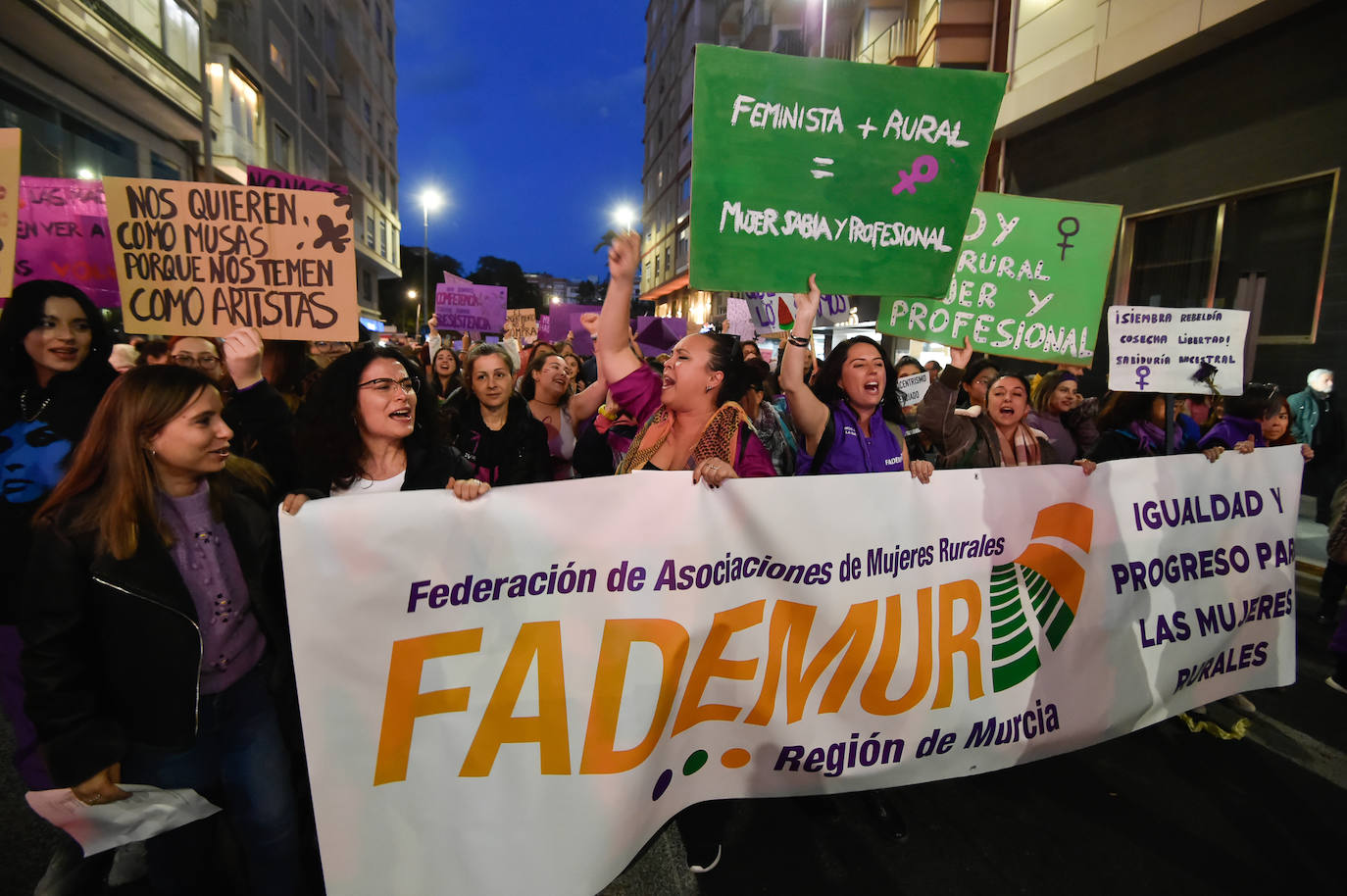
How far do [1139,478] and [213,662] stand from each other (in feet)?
11.5

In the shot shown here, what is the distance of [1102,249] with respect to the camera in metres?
3.58

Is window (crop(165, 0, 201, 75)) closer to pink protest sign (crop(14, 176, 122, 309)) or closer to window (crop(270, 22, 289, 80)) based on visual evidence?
window (crop(270, 22, 289, 80))

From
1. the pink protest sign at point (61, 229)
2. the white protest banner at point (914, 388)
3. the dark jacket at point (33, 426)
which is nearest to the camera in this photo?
the dark jacket at point (33, 426)

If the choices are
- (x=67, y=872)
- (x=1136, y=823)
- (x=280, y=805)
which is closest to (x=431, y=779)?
(x=280, y=805)

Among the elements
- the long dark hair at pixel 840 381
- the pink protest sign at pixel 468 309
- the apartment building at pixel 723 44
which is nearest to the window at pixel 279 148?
the apartment building at pixel 723 44

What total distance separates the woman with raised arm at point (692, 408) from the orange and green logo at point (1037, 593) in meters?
1.02

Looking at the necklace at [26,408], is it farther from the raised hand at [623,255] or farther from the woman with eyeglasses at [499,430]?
the raised hand at [623,255]

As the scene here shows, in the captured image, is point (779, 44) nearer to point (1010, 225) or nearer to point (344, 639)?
point (1010, 225)

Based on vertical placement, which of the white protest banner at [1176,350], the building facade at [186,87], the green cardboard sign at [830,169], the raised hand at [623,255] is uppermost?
the building facade at [186,87]

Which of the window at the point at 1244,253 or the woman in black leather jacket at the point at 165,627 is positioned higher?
the window at the point at 1244,253

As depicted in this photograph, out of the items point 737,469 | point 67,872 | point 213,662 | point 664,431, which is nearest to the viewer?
point 213,662

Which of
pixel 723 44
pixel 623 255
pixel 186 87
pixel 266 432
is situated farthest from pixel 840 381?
pixel 723 44

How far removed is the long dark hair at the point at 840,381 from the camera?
3227 mm

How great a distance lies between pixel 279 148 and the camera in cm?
2530
